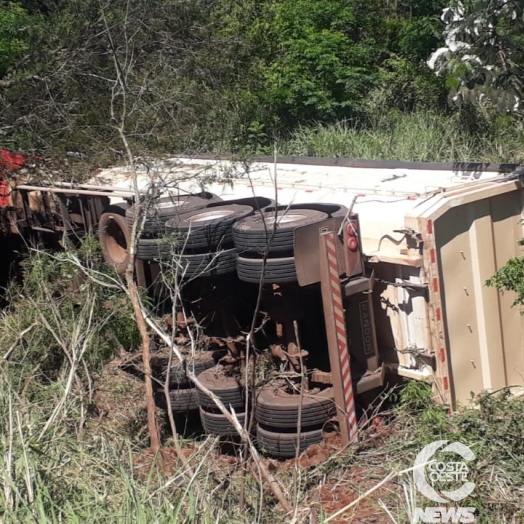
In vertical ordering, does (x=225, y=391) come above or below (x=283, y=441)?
above

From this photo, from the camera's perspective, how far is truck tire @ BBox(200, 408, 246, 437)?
600 cm

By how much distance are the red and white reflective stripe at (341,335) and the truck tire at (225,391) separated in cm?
85

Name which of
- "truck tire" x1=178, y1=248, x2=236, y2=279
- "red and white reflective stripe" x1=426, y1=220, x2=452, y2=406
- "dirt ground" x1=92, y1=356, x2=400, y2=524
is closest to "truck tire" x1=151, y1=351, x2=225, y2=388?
"dirt ground" x1=92, y1=356, x2=400, y2=524

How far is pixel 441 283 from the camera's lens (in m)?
5.79

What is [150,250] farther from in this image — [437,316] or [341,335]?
[437,316]

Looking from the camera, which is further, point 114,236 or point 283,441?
point 114,236

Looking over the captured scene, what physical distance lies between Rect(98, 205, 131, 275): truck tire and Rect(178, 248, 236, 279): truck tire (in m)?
1.40

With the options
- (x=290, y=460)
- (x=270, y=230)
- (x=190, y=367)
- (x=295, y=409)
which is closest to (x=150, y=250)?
(x=190, y=367)

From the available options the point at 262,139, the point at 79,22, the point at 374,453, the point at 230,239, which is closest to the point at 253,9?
the point at 262,139

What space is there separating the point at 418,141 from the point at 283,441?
7340mm

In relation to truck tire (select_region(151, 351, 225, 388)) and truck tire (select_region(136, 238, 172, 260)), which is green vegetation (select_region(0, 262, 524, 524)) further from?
truck tire (select_region(136, 238, 172, 260))

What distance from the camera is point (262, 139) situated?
1467 cm

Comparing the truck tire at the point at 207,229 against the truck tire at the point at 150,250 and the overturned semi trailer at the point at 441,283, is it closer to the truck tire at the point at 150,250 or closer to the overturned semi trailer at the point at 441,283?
the truck tire at the point at 150,250

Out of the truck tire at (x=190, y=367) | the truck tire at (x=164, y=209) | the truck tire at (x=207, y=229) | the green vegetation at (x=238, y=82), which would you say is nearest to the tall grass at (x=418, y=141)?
the green vegetation at (x=238, y=82)
